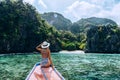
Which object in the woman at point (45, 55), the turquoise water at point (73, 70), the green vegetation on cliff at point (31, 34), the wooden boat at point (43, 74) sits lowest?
the turquoise water at point (73, 70)

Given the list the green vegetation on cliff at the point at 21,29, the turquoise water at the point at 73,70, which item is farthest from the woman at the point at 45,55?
the green vegetation on cliff at the point at 21,29

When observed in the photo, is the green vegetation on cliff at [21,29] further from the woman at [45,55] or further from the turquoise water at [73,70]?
the woman at [45,55]

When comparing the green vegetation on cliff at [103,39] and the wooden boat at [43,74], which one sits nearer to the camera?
the wooden boat at [43,74]

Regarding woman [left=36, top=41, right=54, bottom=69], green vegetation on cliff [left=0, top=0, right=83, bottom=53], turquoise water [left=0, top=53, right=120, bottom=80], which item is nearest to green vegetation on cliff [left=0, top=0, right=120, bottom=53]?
green vegetation on cliff [left=0, top=0, right=83, bottom=53]

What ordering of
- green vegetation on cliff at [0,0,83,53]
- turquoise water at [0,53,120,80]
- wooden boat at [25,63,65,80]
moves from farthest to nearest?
green vegetation on cliff at [0,0,83,53] → turquoise water at [0,53,120,80] → wooden boat at [25,63,65,80]

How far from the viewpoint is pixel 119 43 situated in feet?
413

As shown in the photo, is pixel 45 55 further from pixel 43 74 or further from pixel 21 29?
pixel 21 29

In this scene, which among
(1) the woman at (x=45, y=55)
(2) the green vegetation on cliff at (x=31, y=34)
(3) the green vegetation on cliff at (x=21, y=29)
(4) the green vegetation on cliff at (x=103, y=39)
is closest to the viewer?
(1) the woman at (x=45, y=55)

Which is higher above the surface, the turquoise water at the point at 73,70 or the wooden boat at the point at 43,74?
the wooden boat at the point at 43,74

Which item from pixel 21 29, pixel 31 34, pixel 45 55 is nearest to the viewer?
pixel 45 55

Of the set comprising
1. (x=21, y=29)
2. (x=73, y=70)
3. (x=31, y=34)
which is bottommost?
(x=73, y=70)

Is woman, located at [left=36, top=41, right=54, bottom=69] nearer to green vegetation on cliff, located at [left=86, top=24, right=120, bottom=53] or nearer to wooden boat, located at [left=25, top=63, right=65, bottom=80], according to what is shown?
wooden boat, located at [left=25, top=63, right=65, bottom=80]

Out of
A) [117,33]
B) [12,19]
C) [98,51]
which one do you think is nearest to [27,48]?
[12,19]

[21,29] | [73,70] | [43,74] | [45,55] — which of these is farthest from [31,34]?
[43,74]
